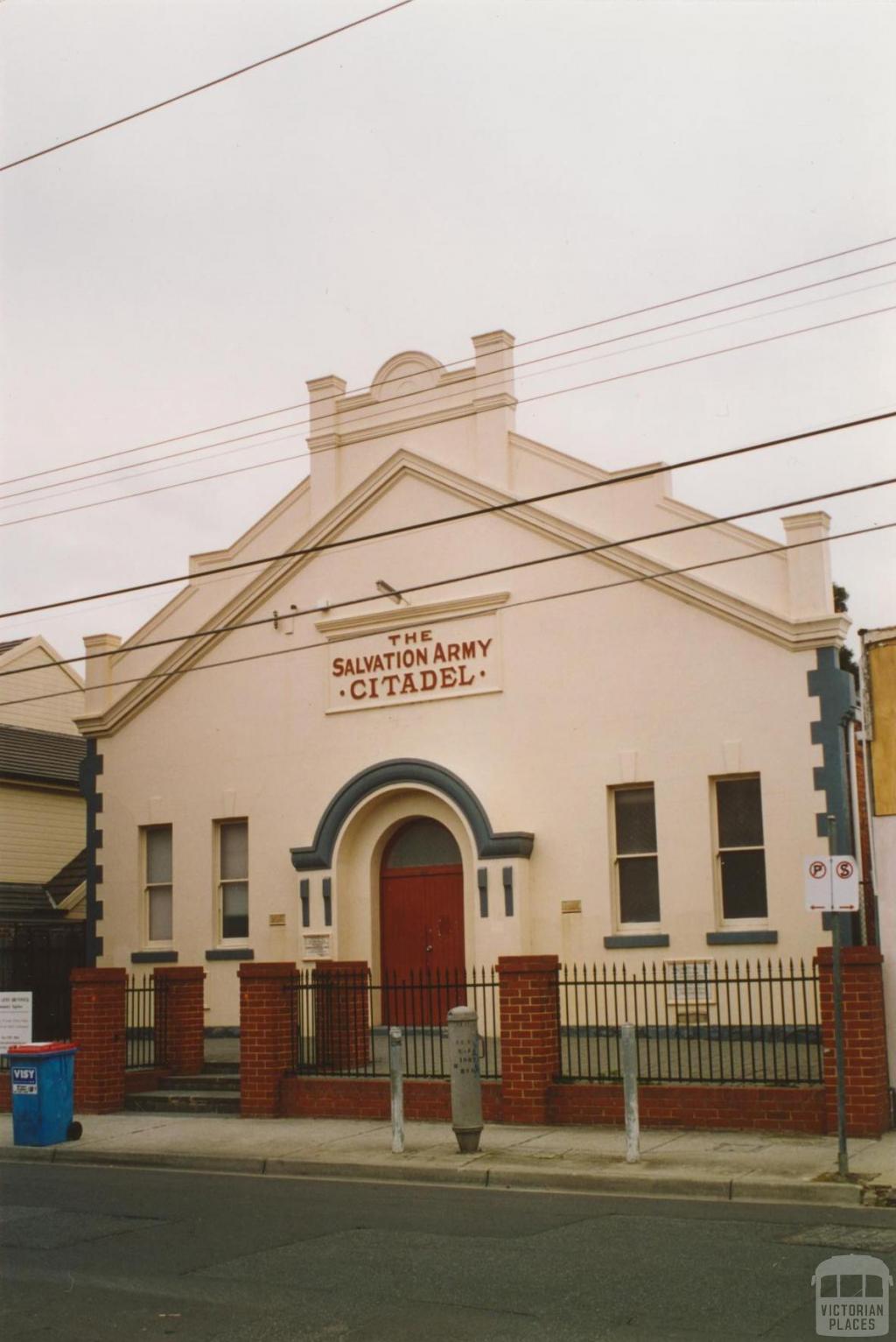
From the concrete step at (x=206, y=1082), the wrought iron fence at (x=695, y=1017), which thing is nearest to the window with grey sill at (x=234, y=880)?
the concrete step at (x=206, y=1082)

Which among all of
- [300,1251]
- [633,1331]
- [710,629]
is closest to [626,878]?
[710,629]

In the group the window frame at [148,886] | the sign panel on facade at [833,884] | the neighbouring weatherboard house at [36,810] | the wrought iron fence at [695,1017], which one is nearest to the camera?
the sign panel on facade at [833,884]

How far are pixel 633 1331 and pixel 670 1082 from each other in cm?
735

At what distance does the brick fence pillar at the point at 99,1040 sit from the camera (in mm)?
18219

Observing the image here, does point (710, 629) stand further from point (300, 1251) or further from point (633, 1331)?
point (633, 1331)

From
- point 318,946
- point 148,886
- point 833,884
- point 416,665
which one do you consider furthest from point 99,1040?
point 833,884

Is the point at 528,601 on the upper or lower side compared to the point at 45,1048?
upper

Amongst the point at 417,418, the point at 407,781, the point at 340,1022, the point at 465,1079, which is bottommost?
the point at 465,1079

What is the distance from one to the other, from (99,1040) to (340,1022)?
9.77ft

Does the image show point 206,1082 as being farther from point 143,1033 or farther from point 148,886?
point 148,886

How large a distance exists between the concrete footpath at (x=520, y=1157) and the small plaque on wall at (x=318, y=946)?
16.0 ft

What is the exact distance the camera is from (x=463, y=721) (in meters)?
21.1

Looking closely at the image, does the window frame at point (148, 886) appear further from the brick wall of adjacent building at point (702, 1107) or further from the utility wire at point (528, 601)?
the brick wall of adjacent building at point (702, 1107)

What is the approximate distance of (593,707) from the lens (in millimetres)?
20031
